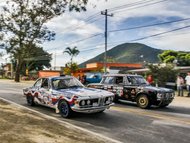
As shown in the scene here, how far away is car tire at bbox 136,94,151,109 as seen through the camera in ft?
47.7

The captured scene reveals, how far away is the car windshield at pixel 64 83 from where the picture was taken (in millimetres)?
12824

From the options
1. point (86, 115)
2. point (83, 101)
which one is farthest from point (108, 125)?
point (86, 115)

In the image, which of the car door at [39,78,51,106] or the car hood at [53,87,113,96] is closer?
the car hood at [53,87,113,96]

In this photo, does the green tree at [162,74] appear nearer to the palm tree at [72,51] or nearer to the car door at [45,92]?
the car door at [45,92]

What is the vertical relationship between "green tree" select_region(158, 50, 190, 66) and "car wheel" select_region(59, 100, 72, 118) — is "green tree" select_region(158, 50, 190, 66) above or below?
above

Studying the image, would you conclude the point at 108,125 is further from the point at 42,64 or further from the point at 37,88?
the point at 42,64

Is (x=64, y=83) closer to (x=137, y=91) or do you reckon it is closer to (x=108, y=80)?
(x=137, y=91)

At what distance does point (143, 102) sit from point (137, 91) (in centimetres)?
67

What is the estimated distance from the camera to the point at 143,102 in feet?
48.4

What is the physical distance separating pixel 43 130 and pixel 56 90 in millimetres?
3958

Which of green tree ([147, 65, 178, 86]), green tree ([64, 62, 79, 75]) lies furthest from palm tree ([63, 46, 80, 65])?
green tree ([147, 65, 178, 86])

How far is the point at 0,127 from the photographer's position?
28.5ft

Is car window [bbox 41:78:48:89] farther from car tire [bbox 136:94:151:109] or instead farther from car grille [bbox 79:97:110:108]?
car tire [bbox 136:94:151:109]

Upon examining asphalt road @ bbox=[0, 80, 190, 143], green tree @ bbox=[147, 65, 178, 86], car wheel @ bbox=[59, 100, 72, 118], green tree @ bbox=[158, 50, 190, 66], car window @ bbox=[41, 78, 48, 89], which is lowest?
asphalt road @ bbox=[0, 80, 190, 143]
